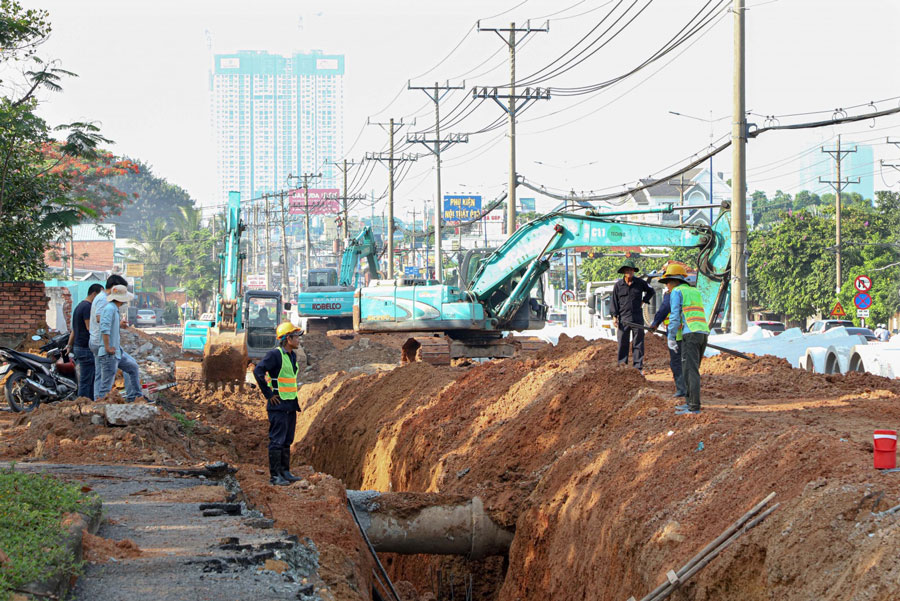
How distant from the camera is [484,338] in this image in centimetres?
2259

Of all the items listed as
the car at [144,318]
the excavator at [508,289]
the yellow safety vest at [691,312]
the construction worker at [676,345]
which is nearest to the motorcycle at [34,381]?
the excavator at [508,289]

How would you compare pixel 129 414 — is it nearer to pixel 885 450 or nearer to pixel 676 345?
pixel 676 345

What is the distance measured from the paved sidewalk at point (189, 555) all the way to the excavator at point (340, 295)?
2485 centimetres

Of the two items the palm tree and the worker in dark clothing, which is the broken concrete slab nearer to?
the worker in dark clothing

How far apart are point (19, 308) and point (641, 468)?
50.7 feet

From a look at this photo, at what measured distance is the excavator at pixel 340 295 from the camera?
34000 mm

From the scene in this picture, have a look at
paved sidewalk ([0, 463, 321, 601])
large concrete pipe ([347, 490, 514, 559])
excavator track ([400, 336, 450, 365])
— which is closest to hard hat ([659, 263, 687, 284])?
large concrete pipe ([347, 490, 514, 559])

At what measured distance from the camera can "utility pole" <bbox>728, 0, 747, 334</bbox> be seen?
742 inches

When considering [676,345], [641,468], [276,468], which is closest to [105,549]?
[276,468]

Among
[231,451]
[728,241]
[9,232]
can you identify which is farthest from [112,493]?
[9,232]

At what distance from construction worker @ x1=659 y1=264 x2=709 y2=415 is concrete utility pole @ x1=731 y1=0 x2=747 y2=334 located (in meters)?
8.10

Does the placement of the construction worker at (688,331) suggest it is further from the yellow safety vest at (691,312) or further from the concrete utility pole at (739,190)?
the concrete utility pole at (739,190)

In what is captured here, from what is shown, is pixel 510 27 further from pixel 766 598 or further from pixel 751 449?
pixel 766 598

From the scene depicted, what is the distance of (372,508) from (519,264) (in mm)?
10639
